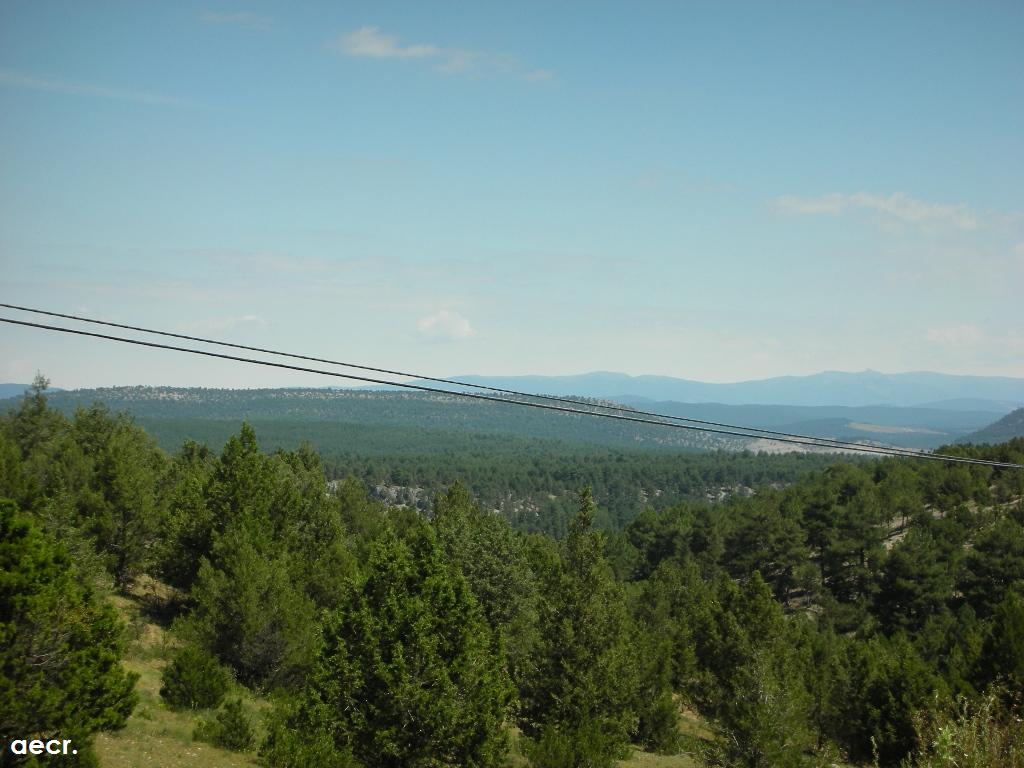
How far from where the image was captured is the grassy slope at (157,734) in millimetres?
17297

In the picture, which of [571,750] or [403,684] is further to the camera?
[571,750]

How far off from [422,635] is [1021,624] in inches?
1129

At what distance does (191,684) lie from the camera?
915 inches

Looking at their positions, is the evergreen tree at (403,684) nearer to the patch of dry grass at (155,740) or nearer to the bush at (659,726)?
the patch of dry grass at (155,740)

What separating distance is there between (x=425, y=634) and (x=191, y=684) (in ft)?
28.0

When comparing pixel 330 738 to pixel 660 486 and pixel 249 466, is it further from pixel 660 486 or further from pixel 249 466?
pixel 660 486

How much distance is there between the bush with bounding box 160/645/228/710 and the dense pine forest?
6 centimetres

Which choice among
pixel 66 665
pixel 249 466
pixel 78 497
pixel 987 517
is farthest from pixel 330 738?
pixel 987 517

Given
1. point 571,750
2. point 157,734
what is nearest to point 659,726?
point 571,750

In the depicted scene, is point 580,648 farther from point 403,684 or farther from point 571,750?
point 403,684

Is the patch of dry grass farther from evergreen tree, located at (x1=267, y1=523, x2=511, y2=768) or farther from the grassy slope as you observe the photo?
evergreen tree, located at (x1=267, y1=523, x2=511, y2=768)

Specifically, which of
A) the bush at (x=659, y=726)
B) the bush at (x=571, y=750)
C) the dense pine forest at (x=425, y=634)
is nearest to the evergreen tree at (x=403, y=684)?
the dense pine forest at (x=425, y=634)

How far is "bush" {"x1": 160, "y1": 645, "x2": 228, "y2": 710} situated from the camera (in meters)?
23.2

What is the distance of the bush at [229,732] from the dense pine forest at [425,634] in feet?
0.19
